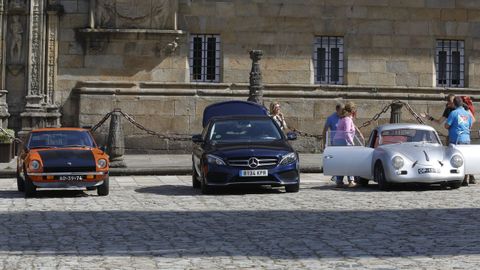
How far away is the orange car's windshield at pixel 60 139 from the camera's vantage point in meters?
19.6

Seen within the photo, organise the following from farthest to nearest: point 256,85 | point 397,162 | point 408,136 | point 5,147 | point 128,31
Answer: point 128,31, point 256,85, point 5,147, point 408,136, point 397,162

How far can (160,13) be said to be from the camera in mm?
29578

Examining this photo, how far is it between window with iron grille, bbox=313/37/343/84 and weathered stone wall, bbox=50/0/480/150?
277 millimetres

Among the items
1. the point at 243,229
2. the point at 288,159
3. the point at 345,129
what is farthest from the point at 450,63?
the point at 243,229

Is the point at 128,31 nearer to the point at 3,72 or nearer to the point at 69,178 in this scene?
the point at 3,72

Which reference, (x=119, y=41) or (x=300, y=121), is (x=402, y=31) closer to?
(x=300, y=121)

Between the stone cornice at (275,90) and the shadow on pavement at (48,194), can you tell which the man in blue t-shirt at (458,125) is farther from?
the stone cornice at (275,90)

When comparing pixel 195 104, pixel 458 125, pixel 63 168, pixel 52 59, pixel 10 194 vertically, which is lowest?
pixel 10 194

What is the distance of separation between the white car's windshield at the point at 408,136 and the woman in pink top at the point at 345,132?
0.67m

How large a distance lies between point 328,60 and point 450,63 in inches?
133

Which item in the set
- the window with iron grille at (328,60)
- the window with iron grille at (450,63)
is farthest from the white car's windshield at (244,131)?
the window with iron grille at (450,63)

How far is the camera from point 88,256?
11.0 m

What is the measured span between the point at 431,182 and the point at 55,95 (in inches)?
506

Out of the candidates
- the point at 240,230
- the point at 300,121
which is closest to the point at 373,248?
the point at 240,230
